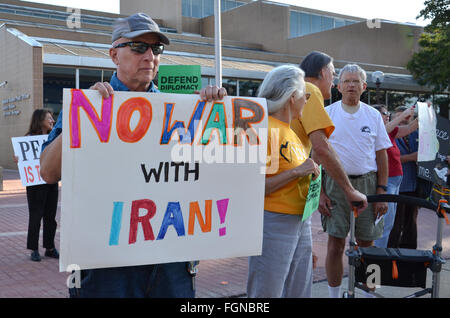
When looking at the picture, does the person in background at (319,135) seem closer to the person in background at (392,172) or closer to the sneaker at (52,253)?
the person in background at (392,172)

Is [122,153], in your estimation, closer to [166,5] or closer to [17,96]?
[17,96]

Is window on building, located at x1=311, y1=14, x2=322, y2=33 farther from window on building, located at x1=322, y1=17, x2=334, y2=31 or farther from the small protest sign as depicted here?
the small protest sign

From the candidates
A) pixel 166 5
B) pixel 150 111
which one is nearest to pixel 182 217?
pixel 150 111

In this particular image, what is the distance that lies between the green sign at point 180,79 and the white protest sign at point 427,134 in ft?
6.70

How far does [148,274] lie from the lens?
2.09m

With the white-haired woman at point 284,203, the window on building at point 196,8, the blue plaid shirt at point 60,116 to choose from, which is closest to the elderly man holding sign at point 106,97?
the blue plaid shirt at point 60,116

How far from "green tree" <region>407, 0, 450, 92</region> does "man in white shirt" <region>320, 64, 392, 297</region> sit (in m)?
19.6

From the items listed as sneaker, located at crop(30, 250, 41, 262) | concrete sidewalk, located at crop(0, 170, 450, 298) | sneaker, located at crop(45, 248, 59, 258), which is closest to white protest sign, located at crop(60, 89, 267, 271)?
concrete sidewalk, located at crop(0, 170, 450, 298)

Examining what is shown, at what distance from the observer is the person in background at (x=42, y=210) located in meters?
5.95

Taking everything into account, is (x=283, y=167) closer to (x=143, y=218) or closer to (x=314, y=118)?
(x=314, y=118)

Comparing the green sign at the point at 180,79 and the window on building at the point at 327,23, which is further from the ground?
the window on building at the point at 327,23

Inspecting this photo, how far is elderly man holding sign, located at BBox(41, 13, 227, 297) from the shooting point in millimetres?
1992

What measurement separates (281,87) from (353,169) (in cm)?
144
